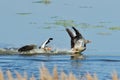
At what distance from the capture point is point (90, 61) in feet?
67.4

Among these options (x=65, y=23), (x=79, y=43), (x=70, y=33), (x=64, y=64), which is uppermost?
(x=65, y=23)

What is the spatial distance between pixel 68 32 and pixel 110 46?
3.29 metres

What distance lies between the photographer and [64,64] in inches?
768

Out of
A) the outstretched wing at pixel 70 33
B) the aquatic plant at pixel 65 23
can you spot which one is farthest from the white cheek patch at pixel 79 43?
the aquatic plant at pixel 65 23

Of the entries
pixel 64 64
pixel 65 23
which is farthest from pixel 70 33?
pixel 64 64

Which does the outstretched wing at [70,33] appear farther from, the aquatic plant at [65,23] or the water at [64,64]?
the water at [64,64]

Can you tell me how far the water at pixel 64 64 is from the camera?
1767cm

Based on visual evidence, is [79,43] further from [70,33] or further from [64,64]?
[64,64]

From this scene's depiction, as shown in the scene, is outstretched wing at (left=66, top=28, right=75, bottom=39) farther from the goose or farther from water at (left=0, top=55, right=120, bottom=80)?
water at (left=0, top=55, right=120, bottom=80)

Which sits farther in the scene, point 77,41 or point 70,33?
point 70,33

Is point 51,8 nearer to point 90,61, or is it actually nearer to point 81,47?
point 81,47

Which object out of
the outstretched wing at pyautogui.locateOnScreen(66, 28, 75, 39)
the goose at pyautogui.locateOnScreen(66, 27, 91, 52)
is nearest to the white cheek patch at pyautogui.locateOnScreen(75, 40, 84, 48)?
the goose at pyautogui.locateOnScreen(66, 27, 91, 52)

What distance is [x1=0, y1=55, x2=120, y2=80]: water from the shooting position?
17.7 meters

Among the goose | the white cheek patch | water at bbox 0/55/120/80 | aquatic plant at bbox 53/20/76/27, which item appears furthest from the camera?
aquatic plant at bbox 53/20/76/27
